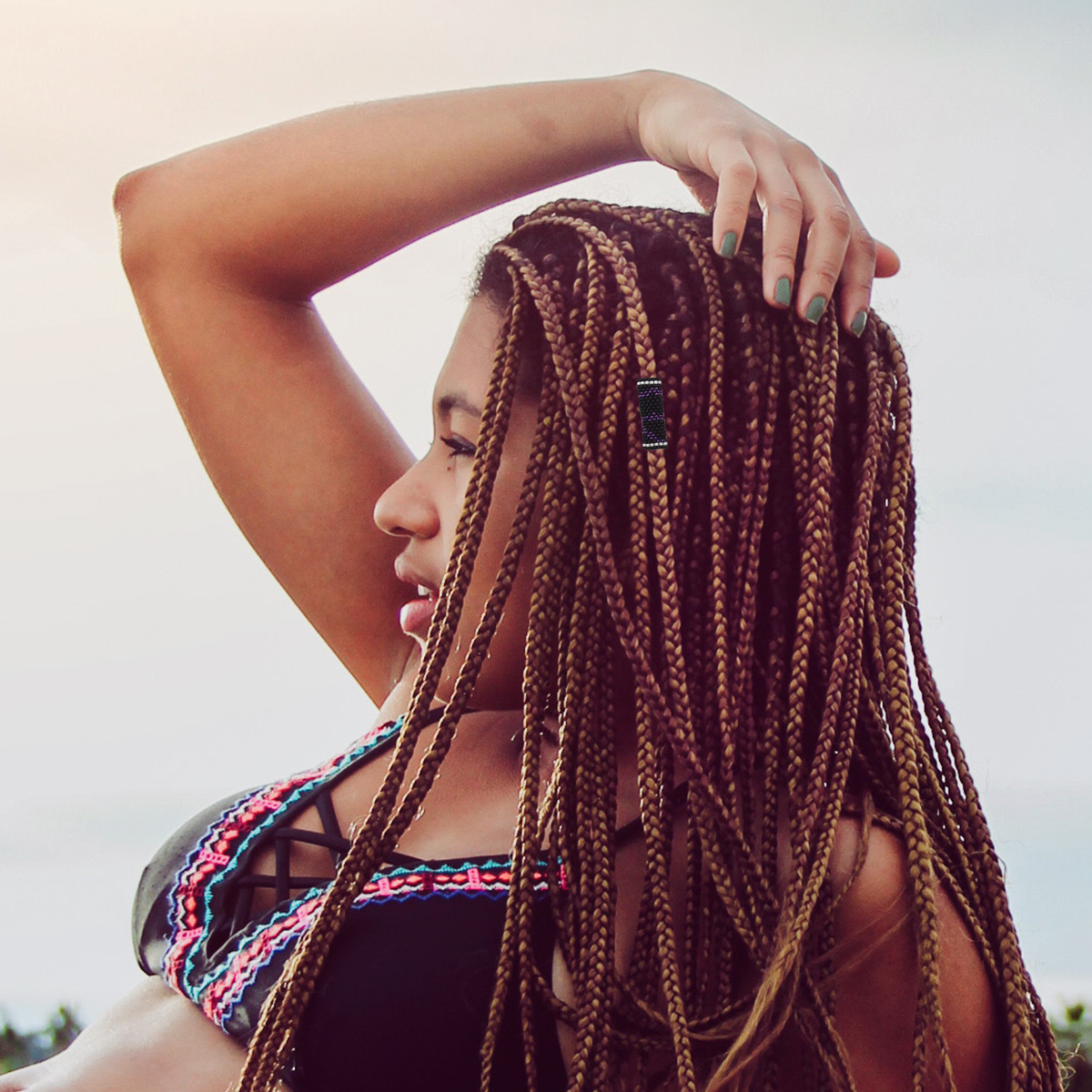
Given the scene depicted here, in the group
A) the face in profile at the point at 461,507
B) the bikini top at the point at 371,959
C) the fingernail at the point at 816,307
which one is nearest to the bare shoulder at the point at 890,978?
the bikini top at the point at 371,959

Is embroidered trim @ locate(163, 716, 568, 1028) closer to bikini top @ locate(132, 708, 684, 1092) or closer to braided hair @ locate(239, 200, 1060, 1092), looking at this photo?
bikini top @ locate(132, 708, 684, 1092)

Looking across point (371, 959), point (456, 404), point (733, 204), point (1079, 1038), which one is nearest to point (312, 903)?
point (371, 959)

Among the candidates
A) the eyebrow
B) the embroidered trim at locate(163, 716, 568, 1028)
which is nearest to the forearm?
the eyebrow

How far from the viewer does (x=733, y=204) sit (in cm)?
148

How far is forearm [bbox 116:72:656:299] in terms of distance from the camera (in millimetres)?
1846

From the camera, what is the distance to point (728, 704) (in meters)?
1.35

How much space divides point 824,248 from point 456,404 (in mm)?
487

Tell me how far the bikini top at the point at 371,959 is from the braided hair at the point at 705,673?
48 mm

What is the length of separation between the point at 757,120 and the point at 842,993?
1045 mm

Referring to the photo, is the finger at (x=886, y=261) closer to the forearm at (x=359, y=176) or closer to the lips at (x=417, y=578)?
the forearm at (x=359, y=176)

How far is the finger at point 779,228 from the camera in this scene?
57.1 inches

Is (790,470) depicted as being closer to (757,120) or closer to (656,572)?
(656,572)

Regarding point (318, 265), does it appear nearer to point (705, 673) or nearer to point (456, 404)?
point (456, 404)

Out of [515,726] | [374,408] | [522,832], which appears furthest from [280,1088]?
[374,408]
